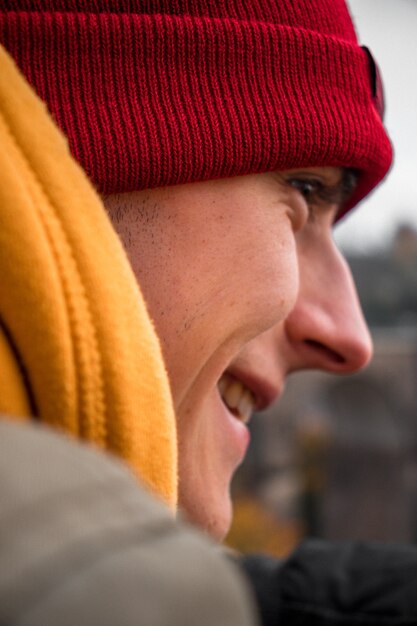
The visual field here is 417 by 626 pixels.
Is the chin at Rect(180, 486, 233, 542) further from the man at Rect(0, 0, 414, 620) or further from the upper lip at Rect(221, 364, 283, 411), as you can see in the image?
the upper lip at Rect(221, 364, 283, 411)

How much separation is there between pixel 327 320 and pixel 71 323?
0.60 meters

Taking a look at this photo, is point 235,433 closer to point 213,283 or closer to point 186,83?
point 213,283

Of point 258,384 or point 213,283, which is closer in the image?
point 213,283

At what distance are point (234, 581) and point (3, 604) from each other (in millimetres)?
Answer: 80

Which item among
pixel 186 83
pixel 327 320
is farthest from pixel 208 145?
pixel 327 320

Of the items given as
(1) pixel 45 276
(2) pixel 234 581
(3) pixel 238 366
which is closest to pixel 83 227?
(1) pixel 45 276

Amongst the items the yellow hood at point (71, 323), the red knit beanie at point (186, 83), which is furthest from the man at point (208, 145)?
the yellow hood at point (71, 323)

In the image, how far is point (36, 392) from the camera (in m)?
0.52

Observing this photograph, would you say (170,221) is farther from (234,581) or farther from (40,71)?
(234,581)

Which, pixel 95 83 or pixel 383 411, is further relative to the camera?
pixel 383 411

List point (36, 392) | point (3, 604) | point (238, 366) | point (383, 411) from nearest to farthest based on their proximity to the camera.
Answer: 1. point (3, 604)
2. point (36, 392)
3. point (238, 366)
4. point (383, 411)

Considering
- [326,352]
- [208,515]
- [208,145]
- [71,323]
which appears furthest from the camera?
[326,352]

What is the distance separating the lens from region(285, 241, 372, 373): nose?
108 cm

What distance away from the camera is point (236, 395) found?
3.51 ft
